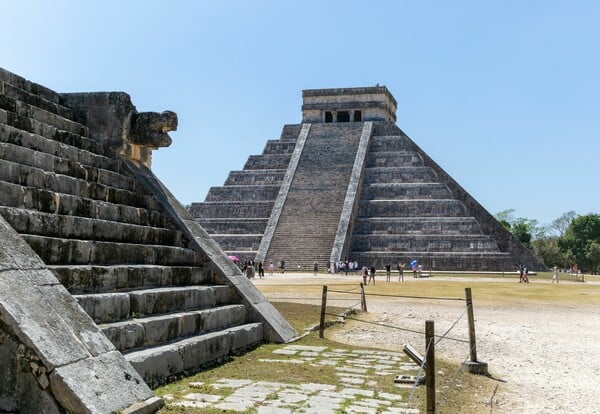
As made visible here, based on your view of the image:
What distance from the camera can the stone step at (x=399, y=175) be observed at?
137 feet

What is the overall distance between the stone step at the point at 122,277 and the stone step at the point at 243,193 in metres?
34.6

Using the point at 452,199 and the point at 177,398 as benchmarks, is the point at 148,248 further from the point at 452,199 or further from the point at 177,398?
the point at 452,199

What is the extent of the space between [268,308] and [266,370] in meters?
2.36

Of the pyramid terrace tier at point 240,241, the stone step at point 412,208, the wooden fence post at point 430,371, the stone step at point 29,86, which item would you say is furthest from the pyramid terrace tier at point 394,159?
the wooden fence post at point 430,371

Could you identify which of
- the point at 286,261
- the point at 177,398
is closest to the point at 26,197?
the point at 177,398

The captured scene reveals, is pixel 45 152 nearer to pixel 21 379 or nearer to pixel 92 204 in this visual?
pixel 92 204

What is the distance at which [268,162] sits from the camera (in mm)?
46500

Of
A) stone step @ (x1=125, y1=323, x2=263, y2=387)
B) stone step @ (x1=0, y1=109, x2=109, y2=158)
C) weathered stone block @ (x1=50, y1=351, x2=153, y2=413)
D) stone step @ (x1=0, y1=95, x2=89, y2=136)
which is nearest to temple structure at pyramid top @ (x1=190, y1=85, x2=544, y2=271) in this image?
stone step @ (x1=125, y1=323, x2=263, y2=387)

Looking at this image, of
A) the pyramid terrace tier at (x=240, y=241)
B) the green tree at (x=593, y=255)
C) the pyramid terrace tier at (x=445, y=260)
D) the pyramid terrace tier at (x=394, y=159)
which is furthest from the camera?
the green tree at (x=593, y=255)

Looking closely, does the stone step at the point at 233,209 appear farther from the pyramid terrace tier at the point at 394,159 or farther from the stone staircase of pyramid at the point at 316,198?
the pyramid terrace tier at the point at 394,159

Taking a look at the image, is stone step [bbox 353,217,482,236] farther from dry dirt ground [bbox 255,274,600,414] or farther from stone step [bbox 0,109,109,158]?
stone step [bbox 0,109,109,158]

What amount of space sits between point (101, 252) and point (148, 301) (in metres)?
0.65

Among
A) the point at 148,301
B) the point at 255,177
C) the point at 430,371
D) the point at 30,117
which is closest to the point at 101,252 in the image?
the point at 148,301

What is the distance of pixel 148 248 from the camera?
703 centimetres
